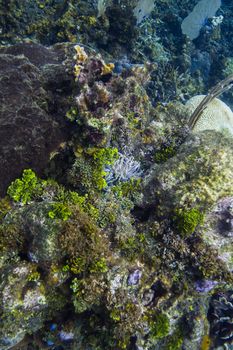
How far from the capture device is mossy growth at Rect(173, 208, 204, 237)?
138 inches

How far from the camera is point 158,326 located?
3.48 m

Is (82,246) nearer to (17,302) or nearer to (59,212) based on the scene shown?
(59,212)

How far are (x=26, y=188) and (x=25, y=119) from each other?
0.89 m

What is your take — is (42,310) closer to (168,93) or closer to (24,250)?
(24,250)

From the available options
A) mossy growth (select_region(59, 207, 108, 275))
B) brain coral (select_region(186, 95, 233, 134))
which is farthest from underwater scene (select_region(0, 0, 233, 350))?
brain coral (select_region(186, 95, 233, 134))

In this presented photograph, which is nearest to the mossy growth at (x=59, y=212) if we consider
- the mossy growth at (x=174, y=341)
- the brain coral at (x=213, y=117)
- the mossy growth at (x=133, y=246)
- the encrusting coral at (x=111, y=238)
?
the encrusting coral at (x=111, y=238)

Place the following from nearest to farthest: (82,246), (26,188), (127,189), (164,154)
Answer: (82,246) → (26,188) → (127,189) → (164,154)

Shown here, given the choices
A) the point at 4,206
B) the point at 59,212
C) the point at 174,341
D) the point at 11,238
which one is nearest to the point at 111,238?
the point at 59,212

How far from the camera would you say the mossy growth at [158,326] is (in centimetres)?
348

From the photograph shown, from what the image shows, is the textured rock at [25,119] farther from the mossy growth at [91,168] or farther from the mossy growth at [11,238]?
the mossy growth at [11,238]

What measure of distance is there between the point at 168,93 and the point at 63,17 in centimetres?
340

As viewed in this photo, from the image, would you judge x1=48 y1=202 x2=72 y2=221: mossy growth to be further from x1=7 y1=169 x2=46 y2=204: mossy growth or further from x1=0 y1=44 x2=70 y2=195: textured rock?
x1=0 y1=44 x2=70 y2=195: textured rock

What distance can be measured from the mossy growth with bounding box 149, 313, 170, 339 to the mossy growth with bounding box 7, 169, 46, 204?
2.04 metres

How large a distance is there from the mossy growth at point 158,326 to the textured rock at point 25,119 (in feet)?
7.62
